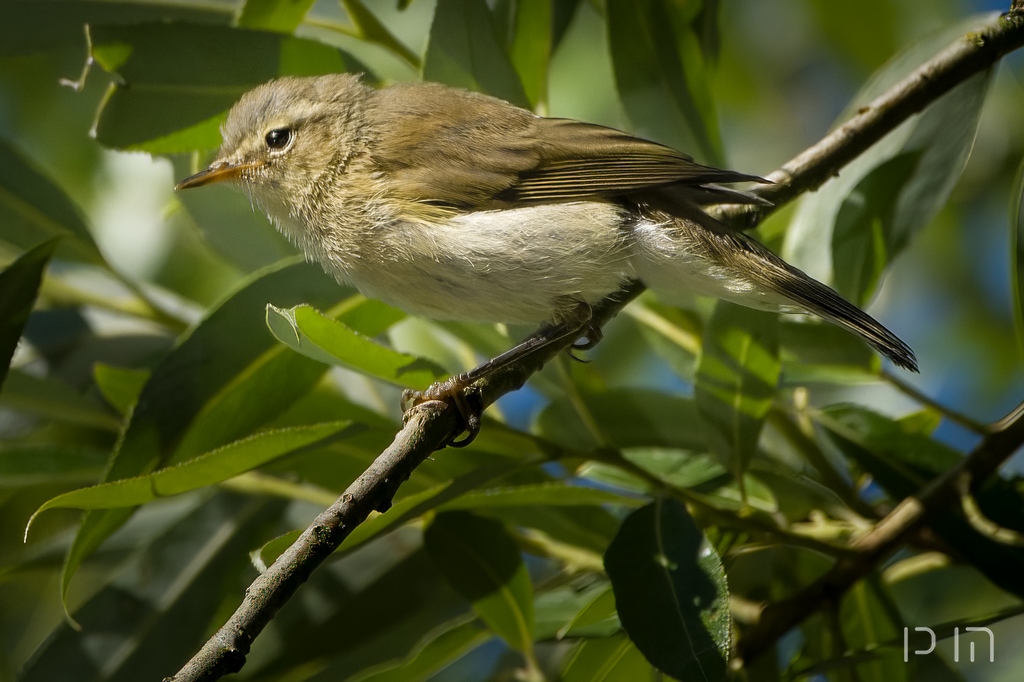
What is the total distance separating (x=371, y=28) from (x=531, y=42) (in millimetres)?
378

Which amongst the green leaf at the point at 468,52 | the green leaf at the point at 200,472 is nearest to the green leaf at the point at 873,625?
the green leaf at the point at 200,472

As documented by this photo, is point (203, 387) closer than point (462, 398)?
No

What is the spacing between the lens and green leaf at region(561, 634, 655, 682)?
176 cm

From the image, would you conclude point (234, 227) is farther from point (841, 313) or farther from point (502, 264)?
point (841, 313)

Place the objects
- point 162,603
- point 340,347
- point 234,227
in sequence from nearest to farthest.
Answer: point 340,347, point 162,603, point 234,227

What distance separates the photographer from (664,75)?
2.12m

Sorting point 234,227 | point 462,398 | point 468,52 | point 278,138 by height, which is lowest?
point 462,398

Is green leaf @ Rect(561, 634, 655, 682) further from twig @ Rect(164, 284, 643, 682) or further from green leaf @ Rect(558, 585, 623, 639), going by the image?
twig @ Rect(164, 284, 643, 682)

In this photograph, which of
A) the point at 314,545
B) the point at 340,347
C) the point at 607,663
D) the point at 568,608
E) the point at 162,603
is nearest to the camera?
the point at 314,545

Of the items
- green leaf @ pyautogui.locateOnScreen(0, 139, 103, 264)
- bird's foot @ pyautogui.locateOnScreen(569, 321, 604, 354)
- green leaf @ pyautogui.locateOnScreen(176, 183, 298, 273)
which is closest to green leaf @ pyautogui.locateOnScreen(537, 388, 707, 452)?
bird's foot @ pyautogui.locateOnScreen(569, 321, 604, 354)

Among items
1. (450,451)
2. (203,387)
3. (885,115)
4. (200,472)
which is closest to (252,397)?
(203,387)

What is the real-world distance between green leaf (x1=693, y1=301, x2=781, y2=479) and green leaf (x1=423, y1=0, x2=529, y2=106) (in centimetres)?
68

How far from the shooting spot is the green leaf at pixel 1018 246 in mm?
1740

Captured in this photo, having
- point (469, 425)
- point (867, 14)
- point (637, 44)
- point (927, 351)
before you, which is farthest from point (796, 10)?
point (469, 425)
